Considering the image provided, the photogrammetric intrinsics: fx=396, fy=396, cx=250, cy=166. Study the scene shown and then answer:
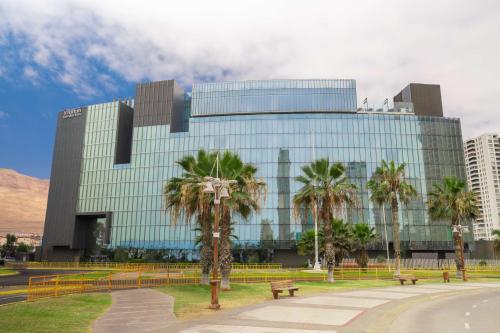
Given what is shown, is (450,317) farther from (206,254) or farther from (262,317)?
(206,254)

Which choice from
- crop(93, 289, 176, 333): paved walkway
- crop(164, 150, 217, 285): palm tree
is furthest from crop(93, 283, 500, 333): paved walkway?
crop(164, 150, 217, 285): palm tree

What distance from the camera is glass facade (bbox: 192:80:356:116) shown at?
89250 mm

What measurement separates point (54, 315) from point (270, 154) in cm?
7163

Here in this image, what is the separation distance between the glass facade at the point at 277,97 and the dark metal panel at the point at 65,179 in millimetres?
30184

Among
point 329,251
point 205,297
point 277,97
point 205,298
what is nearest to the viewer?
point 205,298

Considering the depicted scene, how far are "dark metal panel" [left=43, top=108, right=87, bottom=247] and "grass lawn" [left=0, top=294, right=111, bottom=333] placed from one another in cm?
7734

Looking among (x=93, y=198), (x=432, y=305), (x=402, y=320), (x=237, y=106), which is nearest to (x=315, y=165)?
(x=432, y=305)

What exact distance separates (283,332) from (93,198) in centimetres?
8765

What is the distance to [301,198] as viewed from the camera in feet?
119

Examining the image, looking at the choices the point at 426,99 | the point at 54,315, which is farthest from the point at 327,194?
the point at 426,99

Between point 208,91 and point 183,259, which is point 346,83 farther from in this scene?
point 183,259

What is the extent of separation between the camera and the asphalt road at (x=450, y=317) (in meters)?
13.3

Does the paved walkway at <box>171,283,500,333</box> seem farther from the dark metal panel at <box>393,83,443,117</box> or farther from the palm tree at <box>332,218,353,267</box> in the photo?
the dark metal panel at <box>393,83,443,117</box>

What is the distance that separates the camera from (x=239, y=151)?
3391 inches
